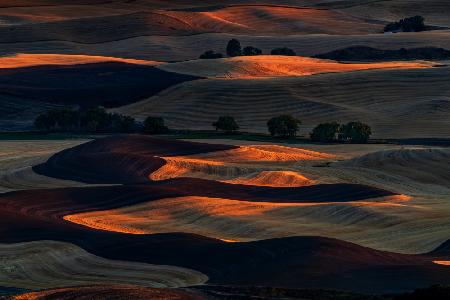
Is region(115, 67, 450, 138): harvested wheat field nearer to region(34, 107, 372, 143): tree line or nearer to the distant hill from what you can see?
region(34, 107, 372, 143): tree line

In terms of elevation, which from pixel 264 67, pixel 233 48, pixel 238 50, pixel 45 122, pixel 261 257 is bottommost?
pixel 261 257

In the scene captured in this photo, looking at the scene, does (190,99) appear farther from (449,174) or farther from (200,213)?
(200,213)

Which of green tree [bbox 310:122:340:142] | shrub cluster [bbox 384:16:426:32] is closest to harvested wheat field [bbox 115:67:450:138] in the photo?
green tree [bbox 310:122:340:142]

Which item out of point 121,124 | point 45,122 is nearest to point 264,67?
point 121,124

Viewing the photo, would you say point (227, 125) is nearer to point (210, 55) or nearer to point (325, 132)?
point (325, 132)

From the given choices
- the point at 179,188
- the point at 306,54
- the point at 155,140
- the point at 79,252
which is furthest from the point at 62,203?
the point at 306,54
